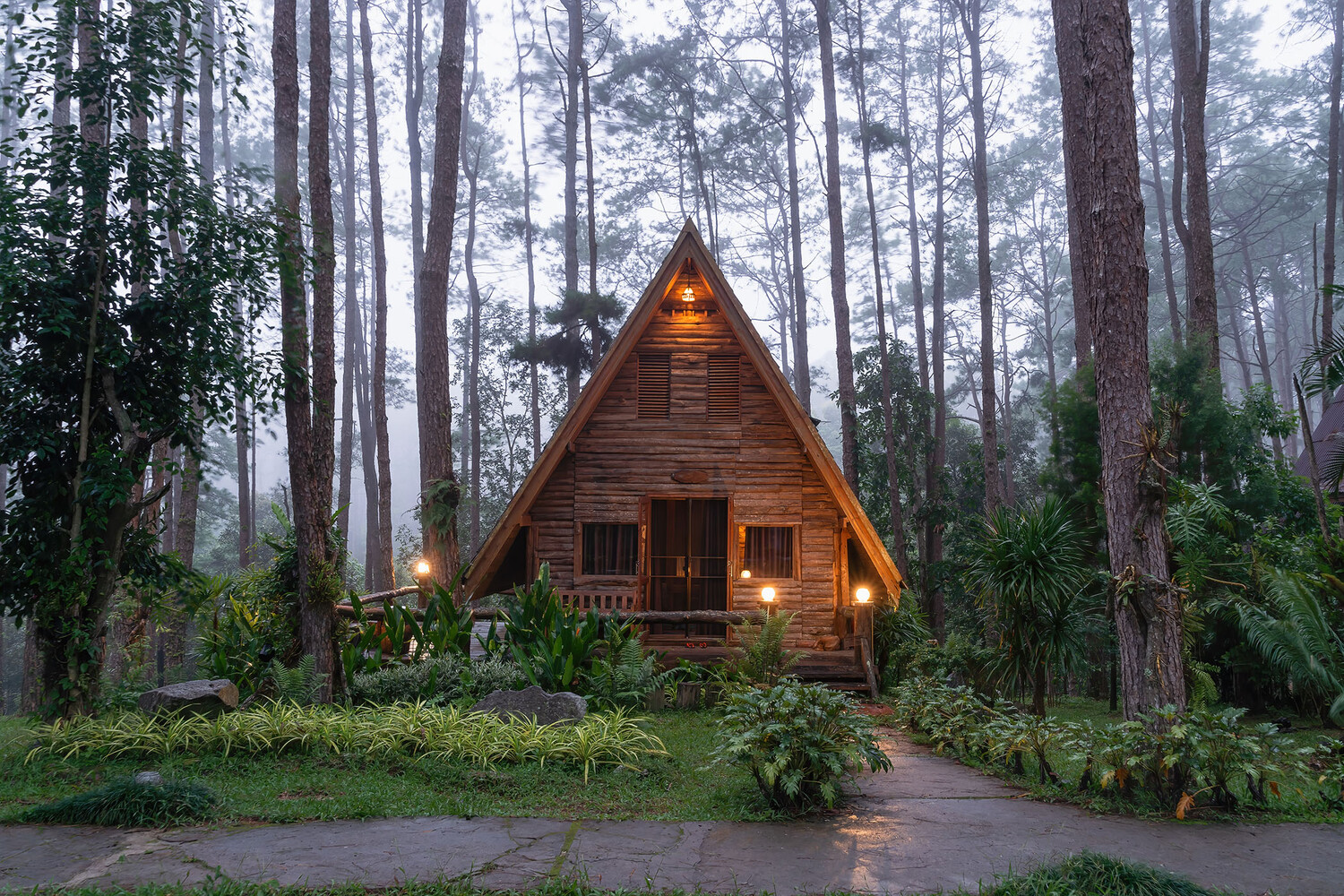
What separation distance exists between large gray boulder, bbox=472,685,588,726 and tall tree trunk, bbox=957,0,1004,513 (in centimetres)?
1088

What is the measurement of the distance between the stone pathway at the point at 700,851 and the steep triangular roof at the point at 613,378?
7.21 meters

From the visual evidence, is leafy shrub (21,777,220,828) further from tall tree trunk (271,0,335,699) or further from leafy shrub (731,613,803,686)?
leafy shrub (731,613,803,686)

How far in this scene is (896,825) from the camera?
566cm

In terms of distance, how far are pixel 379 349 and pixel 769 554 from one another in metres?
15.4

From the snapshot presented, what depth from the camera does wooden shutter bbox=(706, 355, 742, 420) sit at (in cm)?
1411

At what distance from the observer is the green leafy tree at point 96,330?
7.50 m

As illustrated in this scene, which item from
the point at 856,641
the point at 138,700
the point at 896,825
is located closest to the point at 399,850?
the point at 896,825

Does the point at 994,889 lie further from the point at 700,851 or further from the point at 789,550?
the point at 789,550

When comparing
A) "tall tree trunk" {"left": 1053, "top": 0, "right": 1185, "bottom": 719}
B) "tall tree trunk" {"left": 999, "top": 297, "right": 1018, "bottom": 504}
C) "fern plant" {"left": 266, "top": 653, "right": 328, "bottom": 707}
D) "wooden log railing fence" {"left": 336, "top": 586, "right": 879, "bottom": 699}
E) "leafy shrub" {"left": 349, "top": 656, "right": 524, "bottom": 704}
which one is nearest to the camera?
"tall tree trunk" {"left": 1053, "top": 0, "right": 1185, "bottom": 719}

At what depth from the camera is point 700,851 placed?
16.6 ft

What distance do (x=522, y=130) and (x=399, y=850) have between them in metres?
39.7

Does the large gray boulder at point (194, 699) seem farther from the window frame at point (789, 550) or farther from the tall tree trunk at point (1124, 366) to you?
the tall tree trunk at point (1124, 366)

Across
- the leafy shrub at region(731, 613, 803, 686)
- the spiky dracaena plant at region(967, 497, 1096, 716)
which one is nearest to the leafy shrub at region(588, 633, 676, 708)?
the leafy shrub at region(731, 613, 803, 686)

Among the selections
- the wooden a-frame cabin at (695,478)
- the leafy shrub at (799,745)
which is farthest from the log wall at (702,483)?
the leafy shrub at (799,745)
